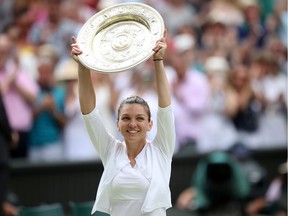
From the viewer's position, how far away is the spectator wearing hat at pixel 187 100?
45.1 feet

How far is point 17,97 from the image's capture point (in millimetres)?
13328

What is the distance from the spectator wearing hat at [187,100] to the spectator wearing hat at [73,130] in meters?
1.17

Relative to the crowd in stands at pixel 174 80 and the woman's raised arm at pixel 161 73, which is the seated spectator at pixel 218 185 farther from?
the woman's raised arm at pixel 161 73

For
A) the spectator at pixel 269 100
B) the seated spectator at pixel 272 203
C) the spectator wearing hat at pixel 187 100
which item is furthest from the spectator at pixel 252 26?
the seated spectator at pixel 272 203

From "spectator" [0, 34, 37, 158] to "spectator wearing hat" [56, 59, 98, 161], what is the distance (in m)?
0.45

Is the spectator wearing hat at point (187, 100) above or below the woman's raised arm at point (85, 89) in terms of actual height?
above

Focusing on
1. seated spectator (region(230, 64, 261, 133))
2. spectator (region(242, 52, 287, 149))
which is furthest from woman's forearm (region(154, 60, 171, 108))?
seated spectator (region(230, 64, 261, 133))

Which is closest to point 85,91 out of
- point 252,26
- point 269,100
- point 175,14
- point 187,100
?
point 187,100

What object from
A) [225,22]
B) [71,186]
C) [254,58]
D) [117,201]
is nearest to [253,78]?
[254,58]

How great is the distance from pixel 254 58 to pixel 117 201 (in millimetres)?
8134

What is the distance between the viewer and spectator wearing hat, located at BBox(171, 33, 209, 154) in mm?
13750

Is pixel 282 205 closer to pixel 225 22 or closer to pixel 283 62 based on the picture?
pixel 283 62

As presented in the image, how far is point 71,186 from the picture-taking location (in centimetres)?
1345

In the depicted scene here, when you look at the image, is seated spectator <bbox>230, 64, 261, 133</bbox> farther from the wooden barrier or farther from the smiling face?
the smiling face
